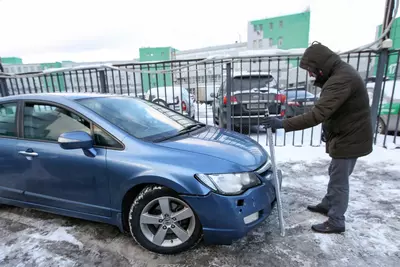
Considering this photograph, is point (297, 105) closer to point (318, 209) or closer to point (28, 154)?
point (318, 209)

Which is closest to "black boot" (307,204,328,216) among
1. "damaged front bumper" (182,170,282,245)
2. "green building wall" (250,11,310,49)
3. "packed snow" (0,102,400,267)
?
"packed snow" (0,102,400,267)

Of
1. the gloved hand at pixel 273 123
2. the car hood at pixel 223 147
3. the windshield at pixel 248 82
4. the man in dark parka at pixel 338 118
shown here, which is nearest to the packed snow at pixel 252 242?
the man in dark parka at pixel 338 118

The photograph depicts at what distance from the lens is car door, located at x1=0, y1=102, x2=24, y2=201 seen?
254 centimetres

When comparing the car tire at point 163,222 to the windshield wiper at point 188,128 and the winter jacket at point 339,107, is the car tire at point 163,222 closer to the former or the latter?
the windshield wiper at point 188,128

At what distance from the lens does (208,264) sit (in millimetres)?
2021

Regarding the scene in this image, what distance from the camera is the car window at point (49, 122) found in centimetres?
237

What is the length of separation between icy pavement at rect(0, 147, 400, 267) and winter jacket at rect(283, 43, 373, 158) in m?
0.82

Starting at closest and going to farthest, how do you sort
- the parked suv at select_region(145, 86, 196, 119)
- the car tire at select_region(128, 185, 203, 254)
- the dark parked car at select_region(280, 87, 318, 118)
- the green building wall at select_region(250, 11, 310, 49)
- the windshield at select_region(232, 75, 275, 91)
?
the car tire at select_region(128, 185, 203, 254) → the parked suv at select_region(145, 86, 196, 119) → the windshield at select_region(232, 75, 275, 91) → the dark parked car at select_region(280, 87, 318, 118) → the green building wall at select_region(250, 11, 310, 49)

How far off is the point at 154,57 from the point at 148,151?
197ft

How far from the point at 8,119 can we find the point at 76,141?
1.27 meters

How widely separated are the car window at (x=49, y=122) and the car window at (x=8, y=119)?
0.55ft

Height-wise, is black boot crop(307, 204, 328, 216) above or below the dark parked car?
below

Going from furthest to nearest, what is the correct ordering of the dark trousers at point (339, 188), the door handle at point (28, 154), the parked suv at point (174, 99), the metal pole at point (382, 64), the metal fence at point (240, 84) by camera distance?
A: the parked suv at point (174, 99) → the metal fence at point (240, 84) → the metal pole at point (382, 64) → the door handle at point (28, 154) → the dark trousers at point (339, 188)

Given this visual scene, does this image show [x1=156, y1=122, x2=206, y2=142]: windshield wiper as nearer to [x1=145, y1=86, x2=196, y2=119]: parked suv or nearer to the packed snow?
the packed snow
